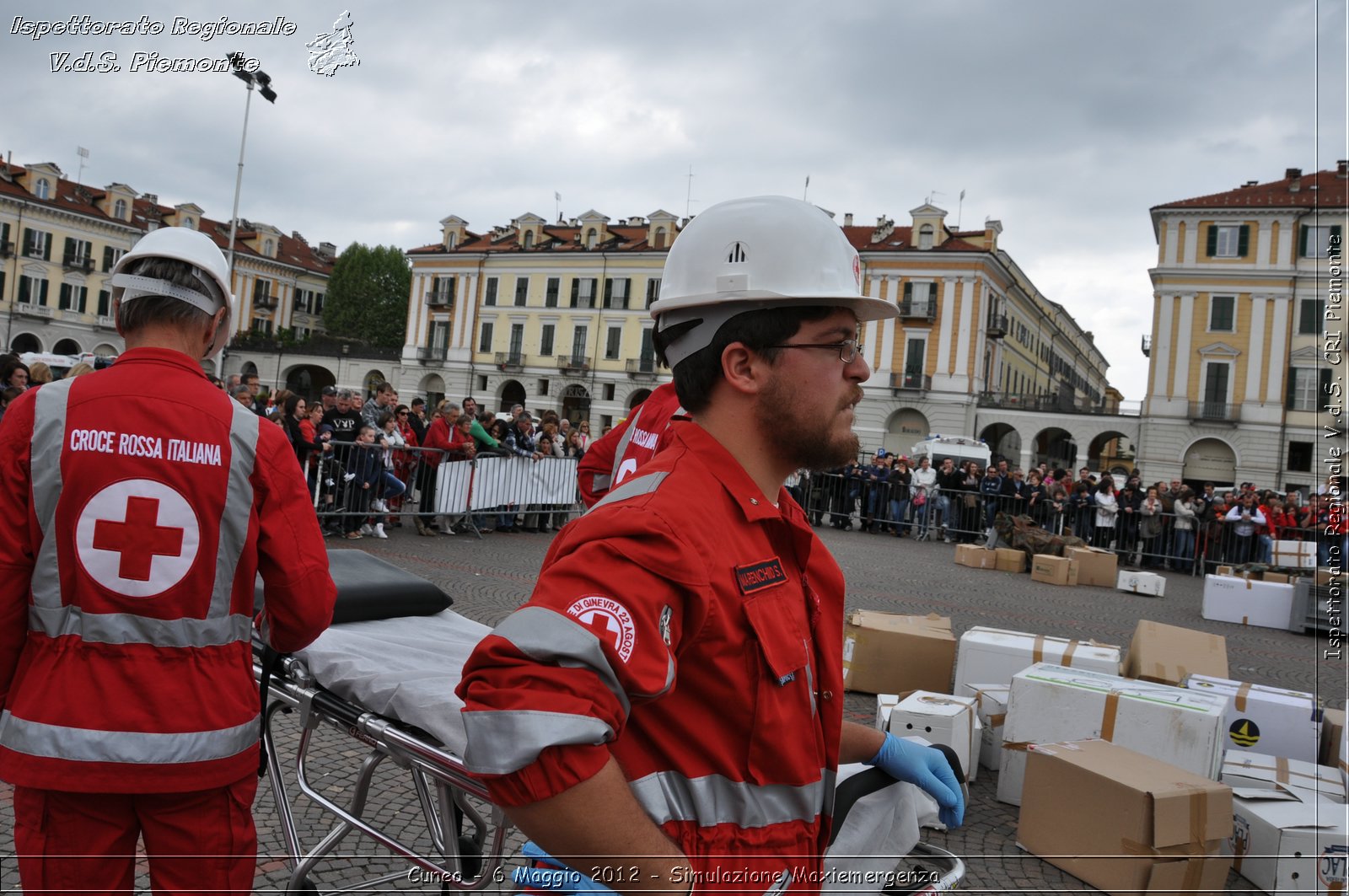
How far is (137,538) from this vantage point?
73.8 inches

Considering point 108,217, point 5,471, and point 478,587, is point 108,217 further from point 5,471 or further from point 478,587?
point 5,471

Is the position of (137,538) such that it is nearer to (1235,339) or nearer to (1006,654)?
(1006,654)

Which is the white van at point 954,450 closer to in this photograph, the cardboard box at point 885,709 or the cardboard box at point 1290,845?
the cardboard box at point 885,709

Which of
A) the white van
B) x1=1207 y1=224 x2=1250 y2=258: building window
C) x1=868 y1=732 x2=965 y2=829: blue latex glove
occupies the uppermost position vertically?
x1=1207 y1=224 x2=1250 y2=258: building window

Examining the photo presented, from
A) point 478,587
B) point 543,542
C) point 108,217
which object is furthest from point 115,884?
point 108,217

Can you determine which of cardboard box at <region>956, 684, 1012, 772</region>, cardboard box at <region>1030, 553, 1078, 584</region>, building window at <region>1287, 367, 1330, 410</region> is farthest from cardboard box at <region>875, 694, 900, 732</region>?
building window at <region>1287, 367, 1330, 410</region>

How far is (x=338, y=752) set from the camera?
4.46 metres

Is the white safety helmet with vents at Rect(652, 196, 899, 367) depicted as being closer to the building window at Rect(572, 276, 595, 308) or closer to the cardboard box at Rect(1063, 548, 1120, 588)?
the cardboard box at Rect(1063, 548, 1120, 588)

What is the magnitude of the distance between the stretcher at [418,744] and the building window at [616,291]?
57347mm

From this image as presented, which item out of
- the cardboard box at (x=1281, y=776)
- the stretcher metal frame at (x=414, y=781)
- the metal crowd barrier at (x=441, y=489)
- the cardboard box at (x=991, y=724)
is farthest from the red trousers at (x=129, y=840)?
the metal crowd barrier at (x=441, y=489)

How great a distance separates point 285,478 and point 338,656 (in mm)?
754

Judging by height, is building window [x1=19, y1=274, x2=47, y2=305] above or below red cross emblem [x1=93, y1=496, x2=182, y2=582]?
above

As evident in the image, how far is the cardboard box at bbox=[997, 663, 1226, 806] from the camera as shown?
14.2 ft

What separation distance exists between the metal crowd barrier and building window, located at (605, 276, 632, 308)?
148 feet
